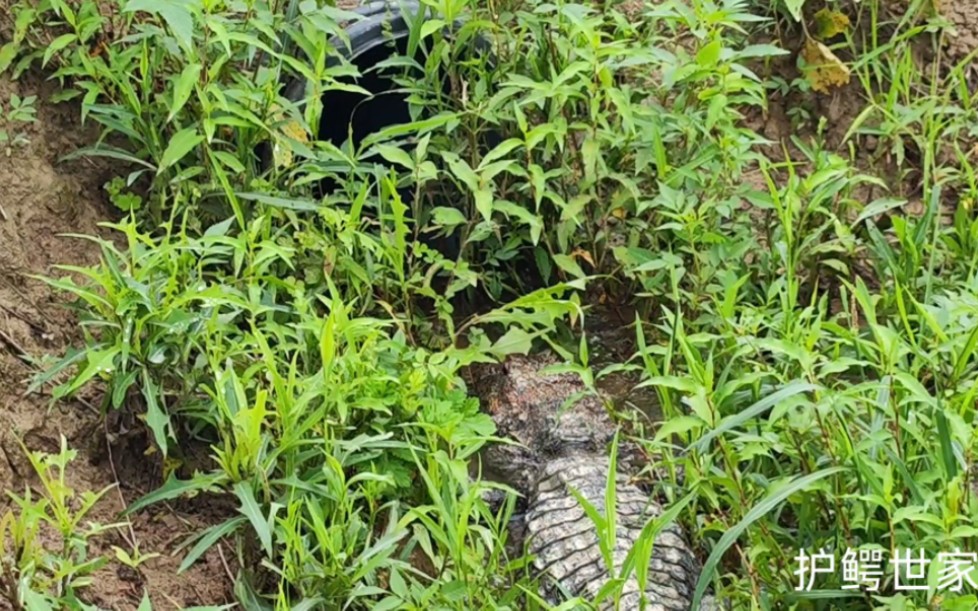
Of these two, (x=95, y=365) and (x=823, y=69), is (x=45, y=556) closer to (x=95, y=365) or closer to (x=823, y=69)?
(x=95, y=365)

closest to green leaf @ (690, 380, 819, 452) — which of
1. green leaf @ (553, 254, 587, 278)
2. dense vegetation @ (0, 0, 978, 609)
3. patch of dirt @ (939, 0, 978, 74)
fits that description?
dense vegetation @ (0, 0, 978, 609)

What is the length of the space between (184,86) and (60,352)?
693 millimetres

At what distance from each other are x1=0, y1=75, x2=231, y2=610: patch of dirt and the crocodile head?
0.79 metres

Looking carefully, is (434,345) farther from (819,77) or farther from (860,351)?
(819,77)

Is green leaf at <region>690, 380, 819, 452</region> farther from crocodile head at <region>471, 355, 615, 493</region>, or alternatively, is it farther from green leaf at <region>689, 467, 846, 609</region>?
crocodile head at <region>471, 355, 615, 493</region>

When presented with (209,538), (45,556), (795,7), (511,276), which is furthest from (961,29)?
(45,556)

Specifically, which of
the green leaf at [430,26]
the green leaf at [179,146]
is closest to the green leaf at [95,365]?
the green leaf at [179,146]

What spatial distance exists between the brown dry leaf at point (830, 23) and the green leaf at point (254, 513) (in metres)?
2.46

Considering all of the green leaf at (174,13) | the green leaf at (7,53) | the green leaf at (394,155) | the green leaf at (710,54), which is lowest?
the green leaf at (394,155)

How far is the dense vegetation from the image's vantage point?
6.95 ft

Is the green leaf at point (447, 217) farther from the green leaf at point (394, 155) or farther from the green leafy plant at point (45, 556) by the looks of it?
the green leafy plant at point (45, 556)

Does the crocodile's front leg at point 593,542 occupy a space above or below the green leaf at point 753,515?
below

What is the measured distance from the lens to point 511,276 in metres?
3.12

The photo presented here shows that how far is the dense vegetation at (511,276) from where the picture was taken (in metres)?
2.12
